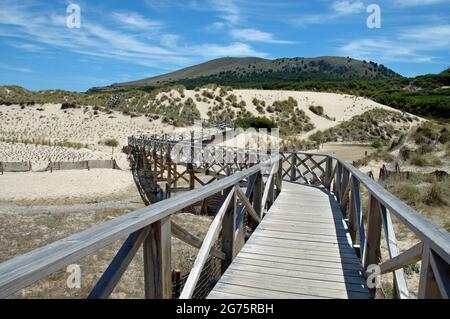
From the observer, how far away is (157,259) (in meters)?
2.58

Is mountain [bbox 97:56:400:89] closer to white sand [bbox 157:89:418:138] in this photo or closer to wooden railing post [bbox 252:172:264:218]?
white sand [bbox 157:89:418:138]

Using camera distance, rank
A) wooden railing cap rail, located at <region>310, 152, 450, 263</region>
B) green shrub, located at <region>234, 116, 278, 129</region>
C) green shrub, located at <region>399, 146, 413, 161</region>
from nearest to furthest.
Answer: wooden railing cap rail, located at <region>310, 152, 450, 263</region> → green shrub, located at <region>399, 146, 413, 161</region> → green shrub, located at <region>234, 116, 278, 129</region>

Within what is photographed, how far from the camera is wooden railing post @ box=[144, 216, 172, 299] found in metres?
2.56

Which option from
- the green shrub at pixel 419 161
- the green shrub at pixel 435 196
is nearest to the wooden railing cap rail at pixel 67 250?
the green shrub at pixel 435 196

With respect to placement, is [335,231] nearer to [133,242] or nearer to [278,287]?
[278,287]

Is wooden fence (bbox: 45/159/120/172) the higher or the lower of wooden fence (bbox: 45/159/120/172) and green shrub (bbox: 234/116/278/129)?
the lower

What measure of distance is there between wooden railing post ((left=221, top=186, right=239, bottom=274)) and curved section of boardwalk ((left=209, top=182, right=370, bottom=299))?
9 centimetres

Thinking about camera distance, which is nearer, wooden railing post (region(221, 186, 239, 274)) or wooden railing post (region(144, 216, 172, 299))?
wooden railing post (region(144, 216, 172, 299))

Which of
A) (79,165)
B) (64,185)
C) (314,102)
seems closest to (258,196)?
(64,185)

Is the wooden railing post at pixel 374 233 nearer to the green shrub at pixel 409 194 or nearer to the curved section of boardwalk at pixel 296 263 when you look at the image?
the curved section of boardwalk at pixel 296 263

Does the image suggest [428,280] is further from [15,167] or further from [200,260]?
[15,167]

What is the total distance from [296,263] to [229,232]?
Result: 85 centimetres

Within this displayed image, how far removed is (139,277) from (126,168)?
57.8 ft

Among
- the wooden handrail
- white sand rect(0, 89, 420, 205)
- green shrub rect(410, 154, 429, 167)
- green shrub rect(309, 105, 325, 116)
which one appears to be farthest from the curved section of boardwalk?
green shrub rect(309, 105, 325, 116)
